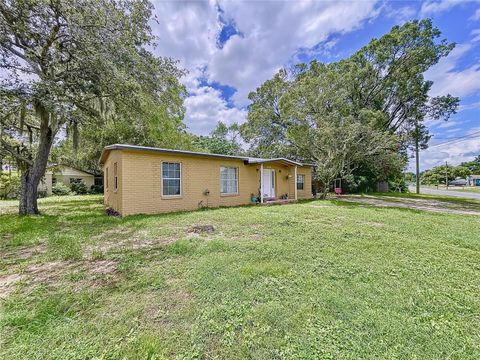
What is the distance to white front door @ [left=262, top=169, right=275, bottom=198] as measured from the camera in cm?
1322

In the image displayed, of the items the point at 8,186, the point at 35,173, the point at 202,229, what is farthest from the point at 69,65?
the point at 8,186

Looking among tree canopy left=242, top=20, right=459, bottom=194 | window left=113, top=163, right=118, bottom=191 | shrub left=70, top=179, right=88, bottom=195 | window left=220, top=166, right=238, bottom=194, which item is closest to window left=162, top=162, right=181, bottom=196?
window left=113, top=163, right=118, bottom=191

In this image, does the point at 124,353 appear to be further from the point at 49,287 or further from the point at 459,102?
the point at 459,102

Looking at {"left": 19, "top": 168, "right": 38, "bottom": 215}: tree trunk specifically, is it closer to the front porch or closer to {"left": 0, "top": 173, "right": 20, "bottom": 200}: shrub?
the front porch

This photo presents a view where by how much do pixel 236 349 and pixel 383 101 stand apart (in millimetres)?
25591

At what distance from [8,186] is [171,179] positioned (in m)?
16.6

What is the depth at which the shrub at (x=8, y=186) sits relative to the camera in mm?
16797

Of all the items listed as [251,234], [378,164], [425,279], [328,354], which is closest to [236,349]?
[328,354]

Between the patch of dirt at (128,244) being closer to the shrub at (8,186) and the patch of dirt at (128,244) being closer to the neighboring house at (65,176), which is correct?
the shrub at (8,186)

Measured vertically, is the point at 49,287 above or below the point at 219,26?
below

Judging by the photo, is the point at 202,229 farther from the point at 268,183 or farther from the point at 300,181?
the point at 300,181

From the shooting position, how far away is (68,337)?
204 centimetres

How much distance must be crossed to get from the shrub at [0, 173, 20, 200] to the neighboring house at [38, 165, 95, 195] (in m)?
2.28

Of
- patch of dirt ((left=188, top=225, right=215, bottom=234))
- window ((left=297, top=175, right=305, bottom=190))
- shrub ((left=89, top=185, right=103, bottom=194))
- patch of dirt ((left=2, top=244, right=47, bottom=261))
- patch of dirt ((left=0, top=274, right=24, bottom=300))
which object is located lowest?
patch of dirt ((left=0, top=274, right=24, bottom=300))
